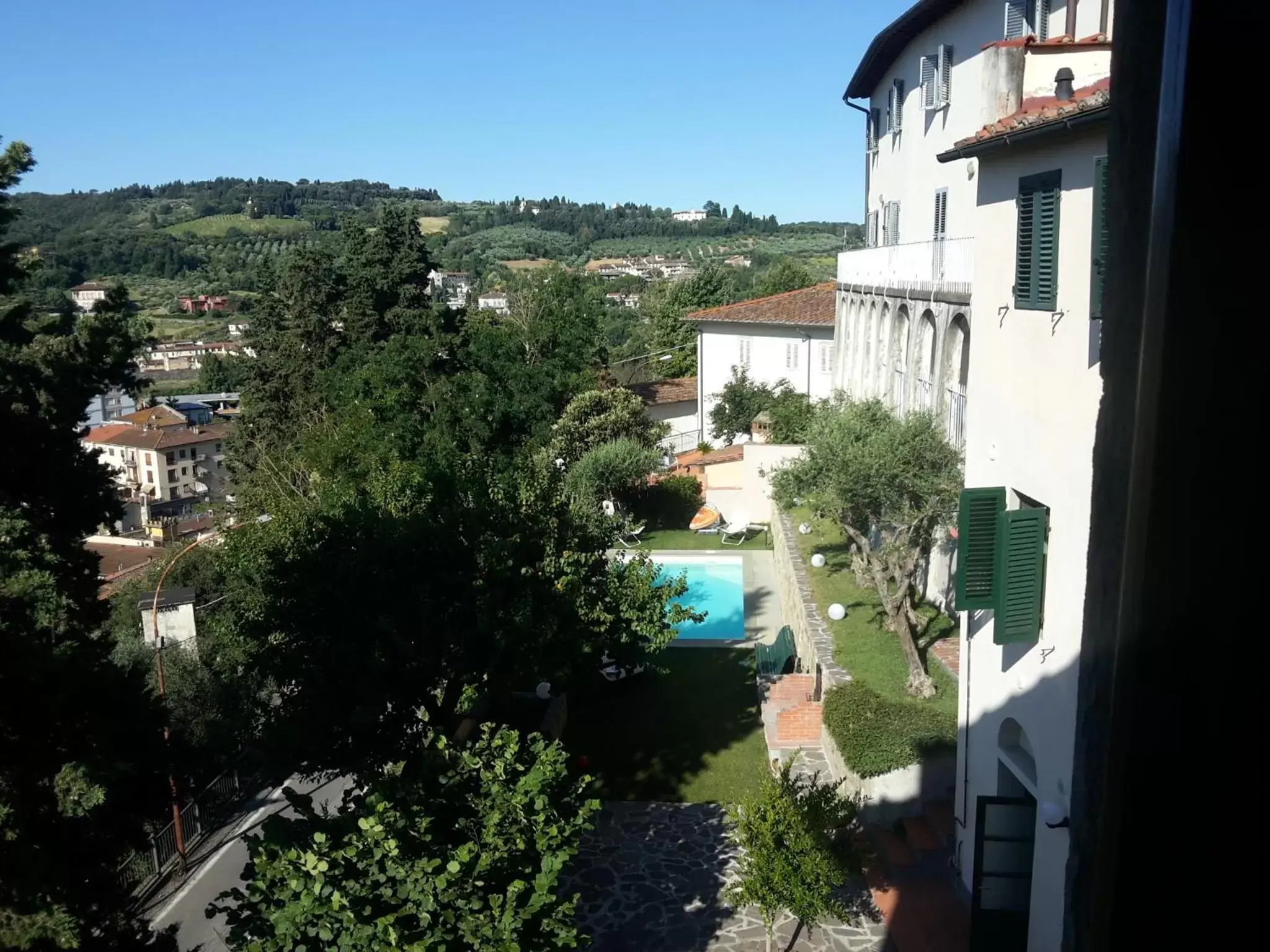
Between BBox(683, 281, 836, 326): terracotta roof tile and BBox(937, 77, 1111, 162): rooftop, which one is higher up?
BBox(937, 77, 1111, 162): rooftop

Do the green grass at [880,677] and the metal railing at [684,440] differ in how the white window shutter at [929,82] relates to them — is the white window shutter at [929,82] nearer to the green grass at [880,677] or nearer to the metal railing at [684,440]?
the green grass at [880,677]

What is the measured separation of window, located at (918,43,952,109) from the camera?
21531 millimetres

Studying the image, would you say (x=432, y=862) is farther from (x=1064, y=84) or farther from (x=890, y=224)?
(x=890, y=224)

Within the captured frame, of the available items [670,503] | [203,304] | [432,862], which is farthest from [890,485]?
[203,304]

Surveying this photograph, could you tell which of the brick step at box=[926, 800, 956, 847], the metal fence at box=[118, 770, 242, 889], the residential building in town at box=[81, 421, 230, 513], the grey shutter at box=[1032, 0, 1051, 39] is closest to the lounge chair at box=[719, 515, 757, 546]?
the grey shutter at box=[1032, 0, 1051, 39]

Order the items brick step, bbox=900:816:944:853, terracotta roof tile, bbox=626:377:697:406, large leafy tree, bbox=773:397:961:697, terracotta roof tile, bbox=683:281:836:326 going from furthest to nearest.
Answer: terracotta roof tile, bbox=626:377:697:406 → terracotta roof tile, bbox=683:281:836:326 → large leafy tree, bbox=773:397:961:697 → brick step, bbox=900:816:944:853

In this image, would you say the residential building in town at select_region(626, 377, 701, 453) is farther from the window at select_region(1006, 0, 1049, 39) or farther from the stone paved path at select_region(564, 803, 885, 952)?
the stone paved path at select_region(564, 803, 885, 952)

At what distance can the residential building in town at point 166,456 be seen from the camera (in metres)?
63.9

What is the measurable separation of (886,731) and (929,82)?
16222 millimetres

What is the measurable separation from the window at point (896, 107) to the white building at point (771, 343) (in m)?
9.49

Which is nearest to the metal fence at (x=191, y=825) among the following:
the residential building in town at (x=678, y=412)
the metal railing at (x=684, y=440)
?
the residential building in town at (x=678, y=412)

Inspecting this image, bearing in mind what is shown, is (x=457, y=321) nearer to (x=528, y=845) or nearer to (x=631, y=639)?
(x=631, y=639)

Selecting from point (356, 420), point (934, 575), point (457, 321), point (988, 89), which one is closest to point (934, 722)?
point (934, 575)

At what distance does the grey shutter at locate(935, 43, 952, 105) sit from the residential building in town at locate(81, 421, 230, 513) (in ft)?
173
